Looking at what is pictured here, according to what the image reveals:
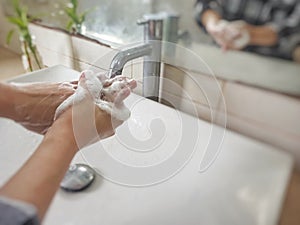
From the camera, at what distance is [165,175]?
1.69 feet

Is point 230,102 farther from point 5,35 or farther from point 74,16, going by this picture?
point 5,35

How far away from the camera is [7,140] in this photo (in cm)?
63

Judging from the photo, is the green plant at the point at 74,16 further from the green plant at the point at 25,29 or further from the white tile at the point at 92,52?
the green plant at the point at 25,29

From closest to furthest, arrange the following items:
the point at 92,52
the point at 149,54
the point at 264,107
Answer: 1. the point at 264,107
2. the point at 149,54
3. the point at 92,52

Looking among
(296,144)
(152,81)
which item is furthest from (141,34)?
(296,144)

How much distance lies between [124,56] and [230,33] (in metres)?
0.23

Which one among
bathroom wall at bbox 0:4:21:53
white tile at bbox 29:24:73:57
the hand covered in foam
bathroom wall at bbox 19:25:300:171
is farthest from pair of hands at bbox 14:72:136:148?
bathroom wall at bbox 0:4:21:53

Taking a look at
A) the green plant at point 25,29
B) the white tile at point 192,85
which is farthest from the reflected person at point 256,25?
the green plant at point 25,29

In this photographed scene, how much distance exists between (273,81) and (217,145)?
191 millimetres

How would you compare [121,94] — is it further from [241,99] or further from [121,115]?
[241,99]

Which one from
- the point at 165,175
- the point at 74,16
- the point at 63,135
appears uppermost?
the point at 74,16

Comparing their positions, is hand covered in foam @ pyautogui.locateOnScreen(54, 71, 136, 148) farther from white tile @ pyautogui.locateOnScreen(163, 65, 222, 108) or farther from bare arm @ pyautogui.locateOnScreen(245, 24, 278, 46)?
bare arm @ pyautogui.locateOnScreen(245, 24, 278, 46)

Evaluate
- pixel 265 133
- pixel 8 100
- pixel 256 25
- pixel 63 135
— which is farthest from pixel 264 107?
pixel 8 100

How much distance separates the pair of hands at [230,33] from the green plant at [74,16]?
0.42m
